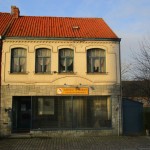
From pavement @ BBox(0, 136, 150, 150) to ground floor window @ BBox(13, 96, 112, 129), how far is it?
4.00 feet

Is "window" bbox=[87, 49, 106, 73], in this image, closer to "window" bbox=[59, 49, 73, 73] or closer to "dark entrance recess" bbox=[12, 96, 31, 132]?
"window" bbox=[59, 49, 73, 73]

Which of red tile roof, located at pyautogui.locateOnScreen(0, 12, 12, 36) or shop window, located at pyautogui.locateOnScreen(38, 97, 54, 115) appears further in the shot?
red tile roof, located at pyautogui.locateOnScreen(0, 12, 12, 36)

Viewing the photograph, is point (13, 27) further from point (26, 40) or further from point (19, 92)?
point (19, 92)

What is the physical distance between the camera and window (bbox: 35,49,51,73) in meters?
24.1

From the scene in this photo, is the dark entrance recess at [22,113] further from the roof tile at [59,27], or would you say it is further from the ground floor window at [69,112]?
the roof tile at [59,27]

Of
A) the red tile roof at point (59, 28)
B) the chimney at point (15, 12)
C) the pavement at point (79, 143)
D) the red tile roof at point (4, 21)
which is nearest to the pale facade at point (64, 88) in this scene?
the red tile roof at point (59, 28)

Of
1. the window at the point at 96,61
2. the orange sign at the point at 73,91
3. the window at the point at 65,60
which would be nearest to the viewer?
the orange sign at the point at 73,91

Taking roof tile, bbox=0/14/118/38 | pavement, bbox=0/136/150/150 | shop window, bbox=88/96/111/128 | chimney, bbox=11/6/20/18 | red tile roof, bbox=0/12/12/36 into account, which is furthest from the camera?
chimney, bbox=11/6/20/18

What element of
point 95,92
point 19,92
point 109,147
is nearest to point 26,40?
point 19,92

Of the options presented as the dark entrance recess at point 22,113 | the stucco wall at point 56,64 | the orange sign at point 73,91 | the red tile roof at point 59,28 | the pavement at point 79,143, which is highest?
the red tile roof at point 59,28

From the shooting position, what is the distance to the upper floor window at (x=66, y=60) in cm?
2422

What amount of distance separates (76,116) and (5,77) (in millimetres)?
5754

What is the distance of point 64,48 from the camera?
2434 centimetres

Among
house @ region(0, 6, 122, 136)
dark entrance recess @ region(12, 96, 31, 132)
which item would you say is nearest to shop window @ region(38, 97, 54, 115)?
house @ region(0, 6, 122, 136)
